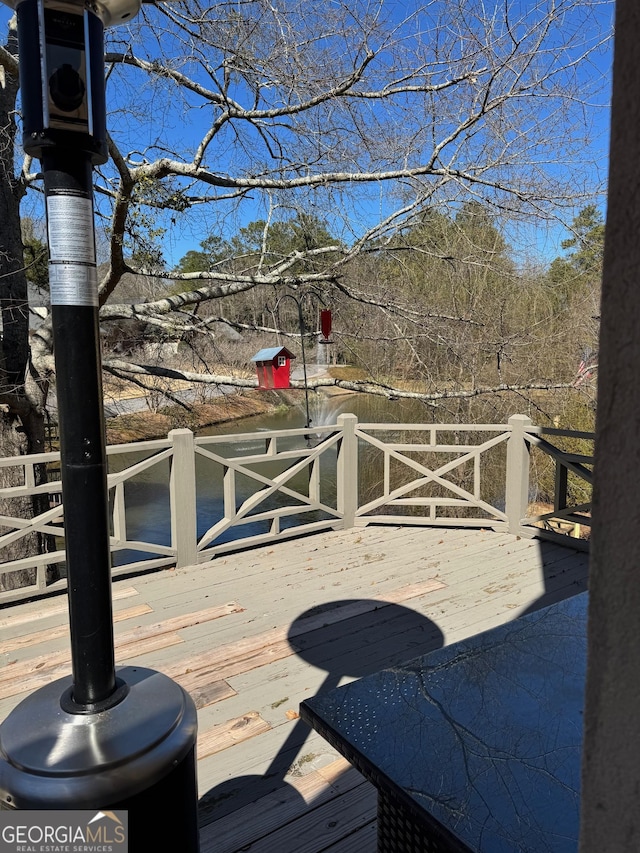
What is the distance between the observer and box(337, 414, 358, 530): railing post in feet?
17.3

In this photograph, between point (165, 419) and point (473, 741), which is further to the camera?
point (165, 419)

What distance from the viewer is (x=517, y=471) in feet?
16.9

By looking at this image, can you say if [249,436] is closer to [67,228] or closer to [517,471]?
[517,471]

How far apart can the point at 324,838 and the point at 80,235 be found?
1.95 meters

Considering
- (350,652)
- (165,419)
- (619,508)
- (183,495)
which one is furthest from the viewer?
(165,419)

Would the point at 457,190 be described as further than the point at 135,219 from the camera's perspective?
Yes

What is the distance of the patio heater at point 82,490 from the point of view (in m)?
1.12

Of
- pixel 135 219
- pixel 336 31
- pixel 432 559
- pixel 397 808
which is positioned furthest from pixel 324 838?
pixel 336 31

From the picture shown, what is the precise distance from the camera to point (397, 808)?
126cm

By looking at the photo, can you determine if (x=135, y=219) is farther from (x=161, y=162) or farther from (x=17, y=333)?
(x=17, y=333)

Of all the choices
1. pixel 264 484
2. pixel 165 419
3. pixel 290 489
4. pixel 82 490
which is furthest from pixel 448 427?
pixel 165 419

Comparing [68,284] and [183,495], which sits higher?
[68,284]

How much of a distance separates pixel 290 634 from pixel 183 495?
1447 millimetres

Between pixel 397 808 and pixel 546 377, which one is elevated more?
pixel 546 377
